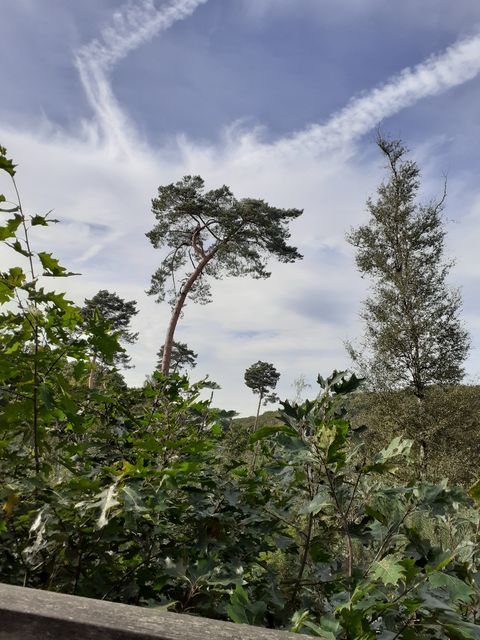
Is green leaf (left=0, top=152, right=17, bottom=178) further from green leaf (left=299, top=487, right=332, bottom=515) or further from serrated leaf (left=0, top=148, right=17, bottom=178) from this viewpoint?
green leaf (left=299, top=487, right=332, bottom=515)

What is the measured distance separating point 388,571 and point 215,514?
572mm

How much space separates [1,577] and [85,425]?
55cm

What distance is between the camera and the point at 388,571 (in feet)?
3.31

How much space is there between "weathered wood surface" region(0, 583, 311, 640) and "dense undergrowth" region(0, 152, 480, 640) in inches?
9.2

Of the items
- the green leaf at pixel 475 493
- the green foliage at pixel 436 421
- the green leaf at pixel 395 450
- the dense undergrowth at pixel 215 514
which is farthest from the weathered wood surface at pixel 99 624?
the green foliage at pixel 436 421

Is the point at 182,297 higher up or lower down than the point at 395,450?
higher up

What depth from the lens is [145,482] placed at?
1.39 m

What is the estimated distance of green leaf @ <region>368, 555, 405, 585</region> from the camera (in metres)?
0.98

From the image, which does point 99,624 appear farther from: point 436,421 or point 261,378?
point 261,378

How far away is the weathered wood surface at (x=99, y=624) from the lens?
0.79 m

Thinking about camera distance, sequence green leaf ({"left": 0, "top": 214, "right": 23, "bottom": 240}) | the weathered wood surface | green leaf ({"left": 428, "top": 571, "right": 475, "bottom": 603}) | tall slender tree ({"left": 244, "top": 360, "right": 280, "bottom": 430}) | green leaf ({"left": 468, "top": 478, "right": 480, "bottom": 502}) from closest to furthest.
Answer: the weathered wood surface < green leaf ({"left": 428, "top": 571, "right": 475, "bottom": 603}) < green leaf ({"left": 468, "top": 478, "right": 480, "bottom": 502}) < green leaf ({"left": 0, "top": 214, "right": 23, "bottom": 240}) < tall slender tree ({"left": 244, "top": 360, "right": 280, "bottom": 430})

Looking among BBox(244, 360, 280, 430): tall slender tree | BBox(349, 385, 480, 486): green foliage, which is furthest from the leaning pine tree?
BBox(244, 360, 280, 430): tall slender tree

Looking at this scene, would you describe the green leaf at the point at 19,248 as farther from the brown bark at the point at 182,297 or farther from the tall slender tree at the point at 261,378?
the tall slender tree at the point at 261,378

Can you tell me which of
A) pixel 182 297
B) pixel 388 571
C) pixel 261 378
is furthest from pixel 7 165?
pixel 261 378
